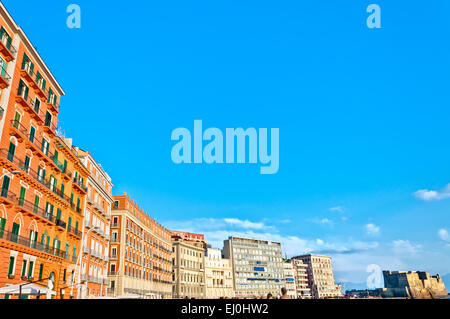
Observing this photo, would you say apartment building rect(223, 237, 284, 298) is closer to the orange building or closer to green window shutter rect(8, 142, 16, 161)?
the orange building

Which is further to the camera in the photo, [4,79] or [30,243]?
[30,243]

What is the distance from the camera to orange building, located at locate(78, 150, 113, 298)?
52719 mm

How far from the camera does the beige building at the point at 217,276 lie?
127 m

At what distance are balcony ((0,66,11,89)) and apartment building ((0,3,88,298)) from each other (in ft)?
0.26

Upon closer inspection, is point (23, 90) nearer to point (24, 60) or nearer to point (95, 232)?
point (24, 60)

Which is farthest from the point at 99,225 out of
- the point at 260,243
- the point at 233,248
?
the point at 260,243

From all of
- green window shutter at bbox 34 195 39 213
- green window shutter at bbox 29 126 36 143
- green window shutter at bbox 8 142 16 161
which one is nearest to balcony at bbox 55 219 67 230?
green window shutter at bbox 34 195 39 213

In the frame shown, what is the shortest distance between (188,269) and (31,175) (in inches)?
3232

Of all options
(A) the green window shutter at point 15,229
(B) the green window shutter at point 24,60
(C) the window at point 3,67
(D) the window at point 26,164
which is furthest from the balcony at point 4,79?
(A) the green window shutter at point 15,229

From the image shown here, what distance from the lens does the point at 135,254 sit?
248ft

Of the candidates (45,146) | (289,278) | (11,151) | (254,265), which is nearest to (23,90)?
(11,151)
